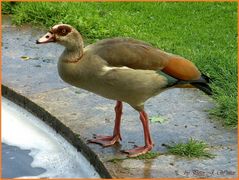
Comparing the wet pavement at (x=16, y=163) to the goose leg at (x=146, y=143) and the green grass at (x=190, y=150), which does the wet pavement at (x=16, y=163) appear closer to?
the goose leg at (x=146, y=143)

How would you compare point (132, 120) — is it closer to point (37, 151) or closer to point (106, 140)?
point (106, 140)

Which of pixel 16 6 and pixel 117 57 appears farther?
pixel 16 6

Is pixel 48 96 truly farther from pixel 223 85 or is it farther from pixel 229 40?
pixel 229 40

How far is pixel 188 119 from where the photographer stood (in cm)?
580

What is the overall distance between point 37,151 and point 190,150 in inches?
48.6

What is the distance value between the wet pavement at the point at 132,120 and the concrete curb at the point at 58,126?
33 millimetres

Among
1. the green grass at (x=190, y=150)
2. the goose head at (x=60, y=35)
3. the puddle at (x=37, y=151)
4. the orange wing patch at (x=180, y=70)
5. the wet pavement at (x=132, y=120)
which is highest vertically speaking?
the goose head at (x=60, y=35)

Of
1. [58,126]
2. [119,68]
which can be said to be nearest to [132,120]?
[58,126]

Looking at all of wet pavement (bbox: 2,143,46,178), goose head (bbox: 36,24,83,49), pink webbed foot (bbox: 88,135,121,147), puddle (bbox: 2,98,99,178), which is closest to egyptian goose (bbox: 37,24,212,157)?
goose head (bbox: 36,24,83,49)

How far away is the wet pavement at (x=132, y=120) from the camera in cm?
491

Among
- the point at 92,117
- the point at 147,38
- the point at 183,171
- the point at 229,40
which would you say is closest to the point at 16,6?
the point at 147,38

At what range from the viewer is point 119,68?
4887mm

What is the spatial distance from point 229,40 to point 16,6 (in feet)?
9.85

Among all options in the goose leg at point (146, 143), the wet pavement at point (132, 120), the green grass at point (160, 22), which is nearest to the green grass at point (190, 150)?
the wet pavement at point (132, 120)
